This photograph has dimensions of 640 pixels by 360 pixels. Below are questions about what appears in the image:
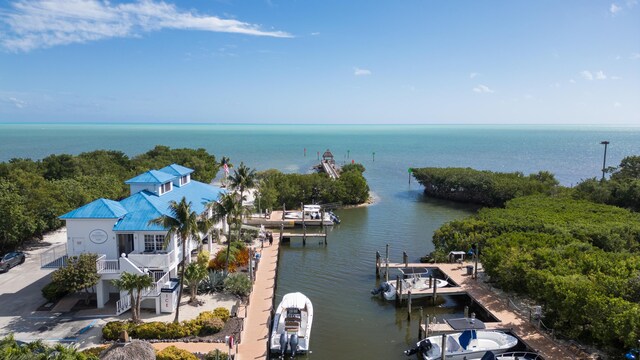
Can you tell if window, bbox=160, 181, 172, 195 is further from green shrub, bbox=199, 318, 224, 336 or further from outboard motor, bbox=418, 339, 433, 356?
outboard motor, bbox=418, 339, 433, 356

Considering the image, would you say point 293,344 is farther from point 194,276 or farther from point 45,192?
point 45,192

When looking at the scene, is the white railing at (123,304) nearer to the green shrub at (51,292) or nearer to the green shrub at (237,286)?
the green shrub at (51,292)

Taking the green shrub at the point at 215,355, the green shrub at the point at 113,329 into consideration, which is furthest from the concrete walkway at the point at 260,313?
the green shrub at the point at 113,329

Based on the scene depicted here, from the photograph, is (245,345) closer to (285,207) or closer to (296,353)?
(296,353)

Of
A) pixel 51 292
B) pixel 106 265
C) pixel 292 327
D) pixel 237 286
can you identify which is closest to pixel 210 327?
pixel 292 327

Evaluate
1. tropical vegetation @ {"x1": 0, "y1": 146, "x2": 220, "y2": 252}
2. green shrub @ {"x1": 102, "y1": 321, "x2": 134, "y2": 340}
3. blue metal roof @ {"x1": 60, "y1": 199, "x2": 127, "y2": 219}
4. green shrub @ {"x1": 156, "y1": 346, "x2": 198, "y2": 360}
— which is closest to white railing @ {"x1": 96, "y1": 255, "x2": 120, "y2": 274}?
blue metal roof @ {"x1": 60, "y1": 199, "x2": 127, "y2": 219}

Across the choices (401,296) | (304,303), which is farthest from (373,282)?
(304,303)
